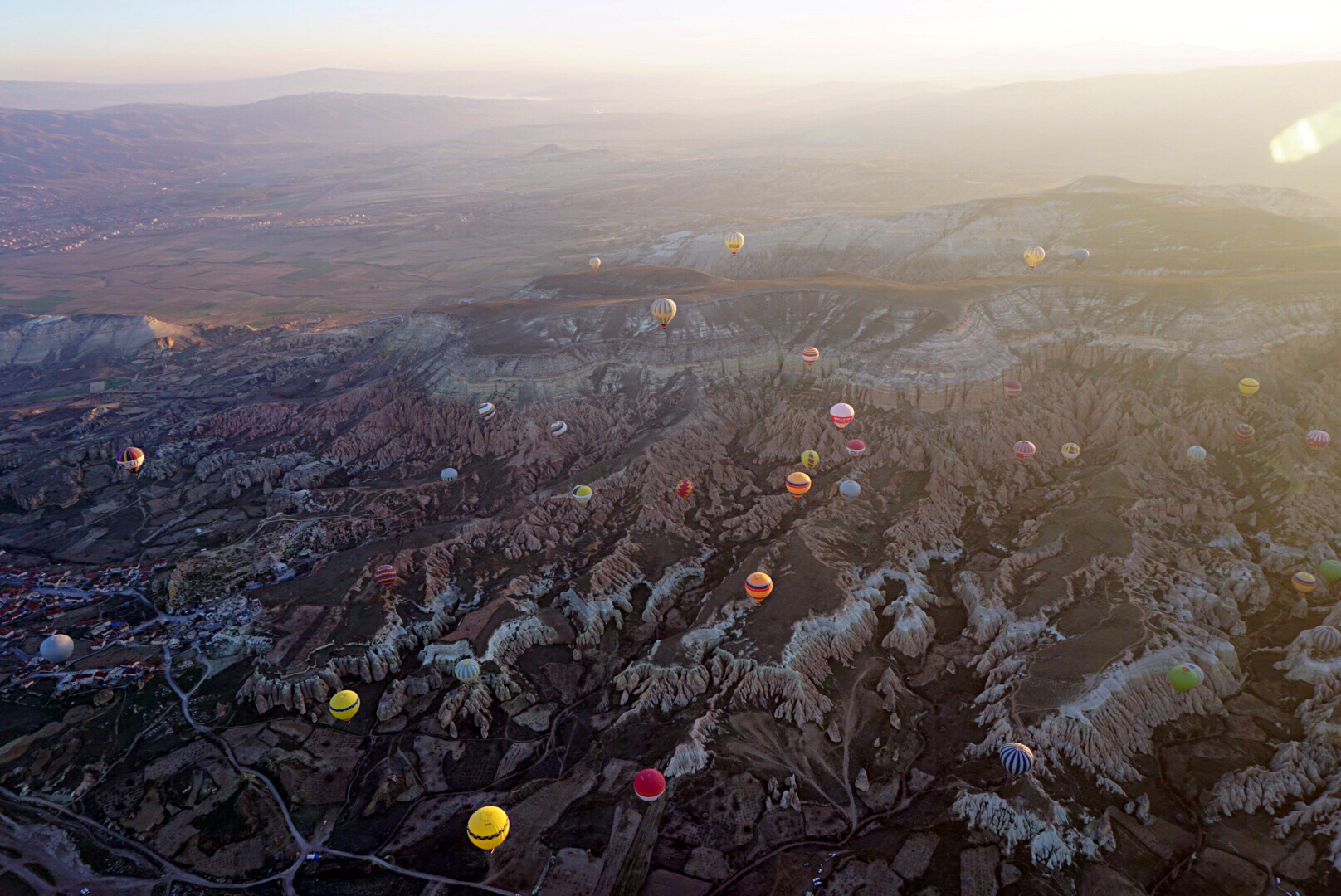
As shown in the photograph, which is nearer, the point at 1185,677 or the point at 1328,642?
the point at 1185,677

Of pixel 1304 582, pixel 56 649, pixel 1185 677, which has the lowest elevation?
pixel 56 649

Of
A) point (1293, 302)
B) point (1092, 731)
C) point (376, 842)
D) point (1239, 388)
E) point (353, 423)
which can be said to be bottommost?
point (376, 842)

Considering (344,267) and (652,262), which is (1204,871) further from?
(344,267)

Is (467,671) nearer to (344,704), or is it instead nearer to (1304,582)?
(344,704)

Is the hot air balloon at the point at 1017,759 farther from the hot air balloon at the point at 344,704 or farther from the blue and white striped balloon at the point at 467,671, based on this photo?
the hot air balloon at the point at 344,704

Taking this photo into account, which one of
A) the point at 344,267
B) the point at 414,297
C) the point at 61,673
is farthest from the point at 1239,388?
the point at 344,267

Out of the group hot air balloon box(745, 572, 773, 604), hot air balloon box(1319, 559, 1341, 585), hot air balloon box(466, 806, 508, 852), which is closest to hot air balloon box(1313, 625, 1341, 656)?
hot air balloon box(1319, 559, 1341, 585)

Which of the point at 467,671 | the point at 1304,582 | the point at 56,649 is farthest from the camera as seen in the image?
the point at 56,649

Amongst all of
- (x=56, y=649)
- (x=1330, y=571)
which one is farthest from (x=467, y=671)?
(x=1330, y=571)
